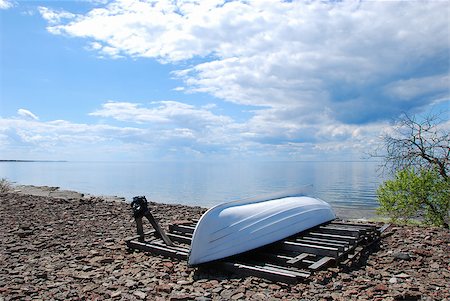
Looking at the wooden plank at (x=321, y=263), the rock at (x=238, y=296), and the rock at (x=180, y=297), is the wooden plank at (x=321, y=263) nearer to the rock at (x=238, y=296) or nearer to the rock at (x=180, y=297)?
the rock at (x=238, y=296)

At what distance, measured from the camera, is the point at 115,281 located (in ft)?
19.4

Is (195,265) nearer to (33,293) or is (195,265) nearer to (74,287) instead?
(74,287)

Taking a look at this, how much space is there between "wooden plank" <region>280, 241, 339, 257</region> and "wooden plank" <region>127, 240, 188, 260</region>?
1.88 m

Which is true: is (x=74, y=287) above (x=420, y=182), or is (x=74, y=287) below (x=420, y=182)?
below

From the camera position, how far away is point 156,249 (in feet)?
23.9

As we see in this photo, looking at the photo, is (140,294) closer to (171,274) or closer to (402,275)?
(171,274)

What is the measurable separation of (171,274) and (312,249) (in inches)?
96.7

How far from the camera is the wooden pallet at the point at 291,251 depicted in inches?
233

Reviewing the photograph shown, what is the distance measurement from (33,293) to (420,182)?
992 cm

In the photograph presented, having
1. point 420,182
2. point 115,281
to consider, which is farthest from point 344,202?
point 115,281

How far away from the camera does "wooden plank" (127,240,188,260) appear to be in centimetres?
686

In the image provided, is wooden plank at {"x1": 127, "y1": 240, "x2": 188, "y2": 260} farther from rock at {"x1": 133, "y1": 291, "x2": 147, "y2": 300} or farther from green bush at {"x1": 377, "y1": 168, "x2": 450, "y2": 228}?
green bush at {"x1": 377, "y1": 168, "x2": 450, "y2": 228}

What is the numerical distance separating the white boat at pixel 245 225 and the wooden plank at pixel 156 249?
1.96 ft

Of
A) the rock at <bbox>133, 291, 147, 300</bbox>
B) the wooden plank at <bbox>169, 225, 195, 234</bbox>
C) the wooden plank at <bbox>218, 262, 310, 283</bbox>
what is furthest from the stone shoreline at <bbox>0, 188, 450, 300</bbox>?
the wooden plank at <bbox>169, 225, 195, 234</bbox>
